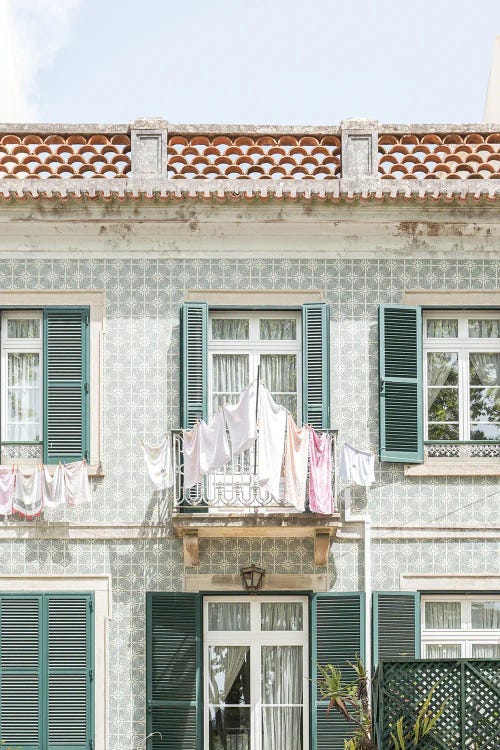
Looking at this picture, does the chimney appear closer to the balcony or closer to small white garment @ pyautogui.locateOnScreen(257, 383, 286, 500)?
the balcony

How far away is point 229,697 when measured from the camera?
16.8 m

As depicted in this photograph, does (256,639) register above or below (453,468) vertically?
below

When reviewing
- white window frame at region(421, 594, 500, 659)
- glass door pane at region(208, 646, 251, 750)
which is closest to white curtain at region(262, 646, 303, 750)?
glass door pane at region(208, 646, 251, 750)

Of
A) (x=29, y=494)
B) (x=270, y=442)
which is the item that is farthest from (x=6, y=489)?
(x=270, y=442)

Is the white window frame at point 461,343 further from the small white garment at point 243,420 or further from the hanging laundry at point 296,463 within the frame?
the small white garment at point 243,420

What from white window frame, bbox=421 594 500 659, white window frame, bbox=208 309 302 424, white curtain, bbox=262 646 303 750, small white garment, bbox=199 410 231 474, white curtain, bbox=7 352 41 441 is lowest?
white curtain, bbox=262 646 303 750

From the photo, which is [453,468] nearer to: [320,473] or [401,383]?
[401,383]

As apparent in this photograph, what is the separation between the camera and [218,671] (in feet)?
55.3

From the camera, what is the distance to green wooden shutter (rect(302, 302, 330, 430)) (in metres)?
17.0

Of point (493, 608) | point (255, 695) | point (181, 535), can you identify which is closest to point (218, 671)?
point (255, 695)

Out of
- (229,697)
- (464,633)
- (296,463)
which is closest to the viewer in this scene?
(296,463)

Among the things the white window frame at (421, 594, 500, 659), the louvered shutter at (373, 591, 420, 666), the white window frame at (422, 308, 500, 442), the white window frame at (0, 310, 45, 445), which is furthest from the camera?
the white window frame at (422, 308, 500, 442)

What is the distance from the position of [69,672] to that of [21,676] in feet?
1.69

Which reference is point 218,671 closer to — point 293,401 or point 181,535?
point 181,535
